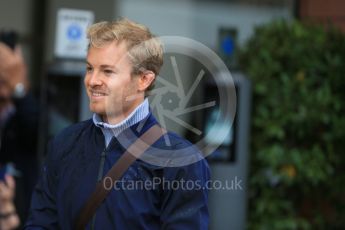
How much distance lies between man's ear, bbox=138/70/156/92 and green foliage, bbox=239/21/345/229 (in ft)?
11.8

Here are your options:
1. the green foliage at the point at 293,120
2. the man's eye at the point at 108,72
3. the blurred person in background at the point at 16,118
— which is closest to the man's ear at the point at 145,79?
the man's eye at the point at 108,72

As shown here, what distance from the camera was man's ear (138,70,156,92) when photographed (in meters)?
2.65

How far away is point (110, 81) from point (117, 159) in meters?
0.25

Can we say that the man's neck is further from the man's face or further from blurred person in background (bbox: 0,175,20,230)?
blurred person in background (bbox: 0,175,20,230)

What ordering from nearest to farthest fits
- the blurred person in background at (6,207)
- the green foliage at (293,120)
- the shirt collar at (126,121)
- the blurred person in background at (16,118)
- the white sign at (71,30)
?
the shirt collar at (126,121), the blurred person in background at (6,207), the blurred person in background at (16,118), the white sign at (71,30), the green foliage at (293,120)

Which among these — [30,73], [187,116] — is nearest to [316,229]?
[187,116]

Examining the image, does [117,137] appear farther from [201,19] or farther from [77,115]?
[201,19]

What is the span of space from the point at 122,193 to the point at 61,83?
3.22 metres

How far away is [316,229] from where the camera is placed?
21.9 ft

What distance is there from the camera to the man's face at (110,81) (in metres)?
2.58

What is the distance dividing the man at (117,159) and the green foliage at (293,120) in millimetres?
3644

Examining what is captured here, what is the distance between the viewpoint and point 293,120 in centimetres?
620

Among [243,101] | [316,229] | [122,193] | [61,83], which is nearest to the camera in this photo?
[122,193]

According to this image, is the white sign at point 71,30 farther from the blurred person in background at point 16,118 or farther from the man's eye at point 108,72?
the man's eye at point 108,72
